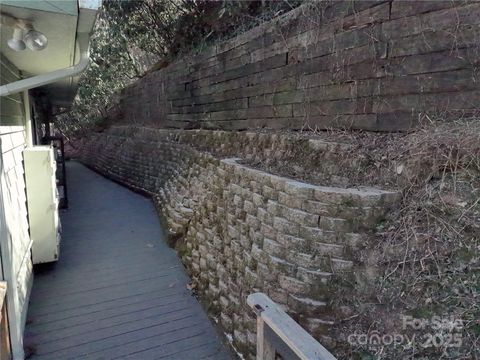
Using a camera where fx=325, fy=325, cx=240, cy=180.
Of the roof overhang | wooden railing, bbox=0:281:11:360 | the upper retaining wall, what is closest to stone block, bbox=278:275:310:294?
the upper retaining wall

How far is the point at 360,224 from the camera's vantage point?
2109 mm

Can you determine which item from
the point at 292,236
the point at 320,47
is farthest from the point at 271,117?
the point at 292,236

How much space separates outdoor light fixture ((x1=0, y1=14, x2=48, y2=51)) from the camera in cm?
281

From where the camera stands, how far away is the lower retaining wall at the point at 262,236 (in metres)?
2.12

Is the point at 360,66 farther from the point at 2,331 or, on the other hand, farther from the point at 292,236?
the point at 2,331

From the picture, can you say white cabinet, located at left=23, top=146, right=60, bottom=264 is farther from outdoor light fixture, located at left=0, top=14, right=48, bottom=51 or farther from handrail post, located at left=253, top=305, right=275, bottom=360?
handrail post, located at left=253, top=305, right=275, bottom=360

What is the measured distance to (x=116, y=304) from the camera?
Answer: 380 centimetres

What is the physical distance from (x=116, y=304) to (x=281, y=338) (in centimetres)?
274

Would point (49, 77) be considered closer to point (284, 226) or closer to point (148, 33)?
point (284, 226)

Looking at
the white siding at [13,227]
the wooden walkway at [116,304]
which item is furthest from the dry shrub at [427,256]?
the white siding at [13,227]

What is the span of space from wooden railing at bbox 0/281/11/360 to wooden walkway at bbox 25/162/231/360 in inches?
18.7

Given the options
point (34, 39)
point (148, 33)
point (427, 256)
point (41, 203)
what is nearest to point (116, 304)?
point (41, 203)

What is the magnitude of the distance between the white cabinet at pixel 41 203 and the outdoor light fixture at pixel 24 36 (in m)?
1.53

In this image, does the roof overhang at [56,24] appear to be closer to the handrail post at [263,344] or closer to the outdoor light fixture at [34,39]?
the outdoor light fixture at [34,39]
